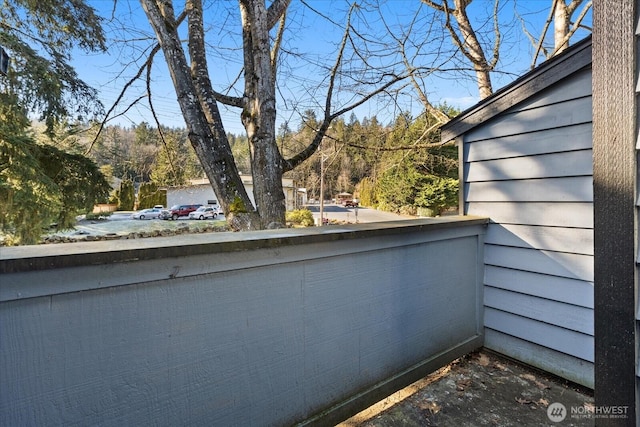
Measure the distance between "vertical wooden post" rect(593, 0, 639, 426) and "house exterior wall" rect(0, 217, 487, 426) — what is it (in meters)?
0.87

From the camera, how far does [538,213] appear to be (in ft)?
6.94

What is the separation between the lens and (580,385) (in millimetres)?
1938

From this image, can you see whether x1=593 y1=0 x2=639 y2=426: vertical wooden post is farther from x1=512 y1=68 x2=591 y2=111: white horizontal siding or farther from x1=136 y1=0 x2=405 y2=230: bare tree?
x1=136 y1=0 x2=405 y2=230: bare tree

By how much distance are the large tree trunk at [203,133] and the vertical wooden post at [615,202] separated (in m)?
2.18

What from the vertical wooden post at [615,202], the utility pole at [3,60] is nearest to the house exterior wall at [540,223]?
the vertical wooden post at [615,202]

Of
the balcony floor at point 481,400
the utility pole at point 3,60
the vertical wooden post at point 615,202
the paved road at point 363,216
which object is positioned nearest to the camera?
the vertical wooden post at point 615,202


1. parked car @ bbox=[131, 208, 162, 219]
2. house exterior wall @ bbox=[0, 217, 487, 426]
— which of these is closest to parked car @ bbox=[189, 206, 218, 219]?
parked car @ bbox=[131, 208, 162, 219]

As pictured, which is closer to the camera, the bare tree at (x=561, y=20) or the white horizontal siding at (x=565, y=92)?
the white horizontal siding at (x=565, y=92)

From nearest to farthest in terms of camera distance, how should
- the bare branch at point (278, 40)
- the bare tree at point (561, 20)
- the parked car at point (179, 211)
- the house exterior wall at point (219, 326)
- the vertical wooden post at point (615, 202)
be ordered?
the house exterior wall at point (219, 326), the vertical wooden post at point (615, 202), the bare branch at point (278, 40), the bare tree at point (561, 20), the parked car at point (179, 211)

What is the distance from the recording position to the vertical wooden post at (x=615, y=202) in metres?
1.02

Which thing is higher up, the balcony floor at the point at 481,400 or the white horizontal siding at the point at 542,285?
the white horizontal siding at the point at 542,285

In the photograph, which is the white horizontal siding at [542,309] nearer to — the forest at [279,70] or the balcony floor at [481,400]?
the balcony floor at [481,400]

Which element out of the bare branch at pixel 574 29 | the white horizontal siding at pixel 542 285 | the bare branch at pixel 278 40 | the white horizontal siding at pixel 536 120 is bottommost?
the white horizontal siding at pixel 542 285

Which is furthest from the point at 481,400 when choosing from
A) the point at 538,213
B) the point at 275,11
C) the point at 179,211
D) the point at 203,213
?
the point at 179,211
